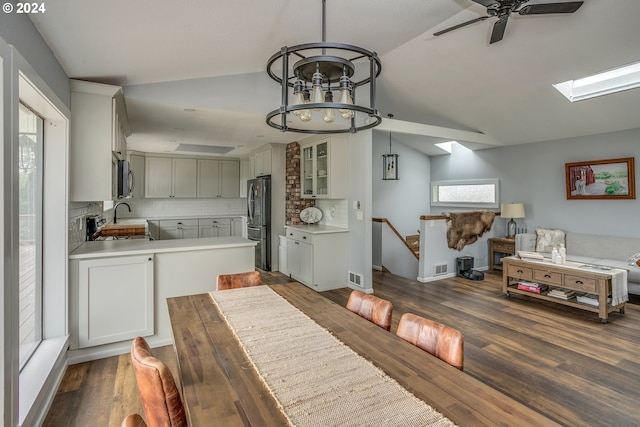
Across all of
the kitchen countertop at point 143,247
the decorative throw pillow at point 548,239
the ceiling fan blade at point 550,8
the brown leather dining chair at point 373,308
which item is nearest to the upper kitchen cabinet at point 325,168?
the kitchen countertop at point 143,247

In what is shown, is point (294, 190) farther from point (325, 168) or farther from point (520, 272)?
point (520, 272)

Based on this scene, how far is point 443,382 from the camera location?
3.80 feet

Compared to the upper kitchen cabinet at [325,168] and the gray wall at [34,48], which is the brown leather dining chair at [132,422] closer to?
the gray wall at [34,48]

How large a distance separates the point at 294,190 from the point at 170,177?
10.1 ft

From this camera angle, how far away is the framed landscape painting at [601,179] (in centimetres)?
476

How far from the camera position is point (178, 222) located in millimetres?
7180

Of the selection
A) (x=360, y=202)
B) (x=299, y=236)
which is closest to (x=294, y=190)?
(x=299, y=236)

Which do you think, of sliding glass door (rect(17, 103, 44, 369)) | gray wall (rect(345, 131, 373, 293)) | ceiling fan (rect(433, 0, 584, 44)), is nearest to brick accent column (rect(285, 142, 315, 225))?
gray wall (rect(345, 131, 373, 293))

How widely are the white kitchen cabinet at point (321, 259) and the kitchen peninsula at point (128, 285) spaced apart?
5.18 ft

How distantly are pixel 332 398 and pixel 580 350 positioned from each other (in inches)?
119

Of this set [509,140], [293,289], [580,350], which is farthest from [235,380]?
[509,140]

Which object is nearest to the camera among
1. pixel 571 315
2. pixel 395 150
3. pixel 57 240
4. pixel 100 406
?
pixel 100 406

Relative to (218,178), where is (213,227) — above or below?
below

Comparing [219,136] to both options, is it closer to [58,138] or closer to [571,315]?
[58,138]
